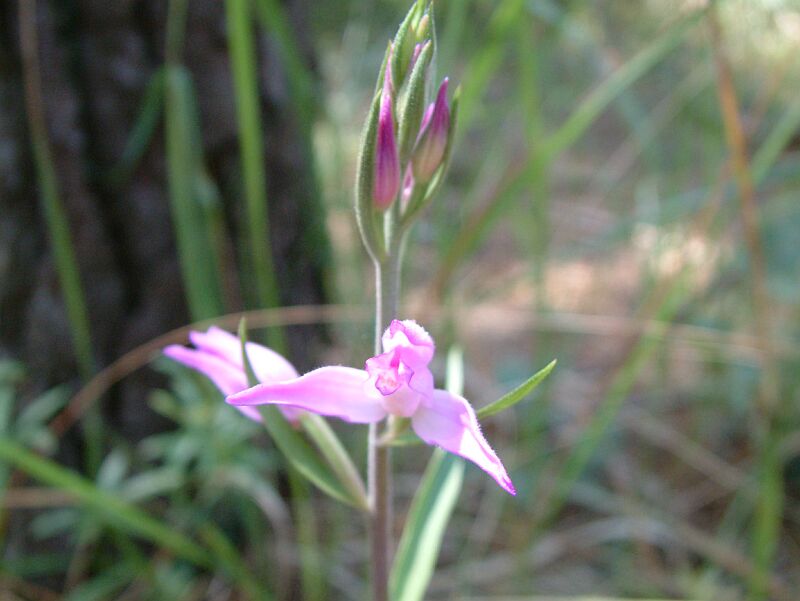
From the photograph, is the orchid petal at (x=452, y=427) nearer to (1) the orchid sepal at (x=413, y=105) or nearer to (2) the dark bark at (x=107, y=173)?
(1) the orchid sepal at (x=413, y=105)

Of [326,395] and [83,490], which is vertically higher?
[326,395]

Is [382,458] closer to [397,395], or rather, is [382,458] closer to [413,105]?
[397,395]

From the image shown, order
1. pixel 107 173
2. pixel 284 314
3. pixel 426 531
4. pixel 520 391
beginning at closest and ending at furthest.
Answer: pixel 520 391 → pixel 426 531 → pixel 284 314 → pixel 107 173

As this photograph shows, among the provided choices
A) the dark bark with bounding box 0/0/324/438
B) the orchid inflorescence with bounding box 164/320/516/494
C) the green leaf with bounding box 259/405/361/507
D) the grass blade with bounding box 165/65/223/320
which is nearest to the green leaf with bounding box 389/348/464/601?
the green leaf with bounding box 259/405/361/507

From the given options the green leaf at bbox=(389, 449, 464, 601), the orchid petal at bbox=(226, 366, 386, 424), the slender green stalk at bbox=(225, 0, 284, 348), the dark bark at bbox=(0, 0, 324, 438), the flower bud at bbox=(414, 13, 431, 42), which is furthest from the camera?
the dark bark at bbox=(0, 0, 324, 438)

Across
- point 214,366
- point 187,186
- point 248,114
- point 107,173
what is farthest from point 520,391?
point 107,173

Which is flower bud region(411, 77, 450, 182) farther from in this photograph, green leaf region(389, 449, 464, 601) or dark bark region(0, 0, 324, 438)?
dark bark region(0, 0, 324, 438)

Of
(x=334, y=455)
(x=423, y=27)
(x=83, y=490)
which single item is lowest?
(x=83, y=490)
